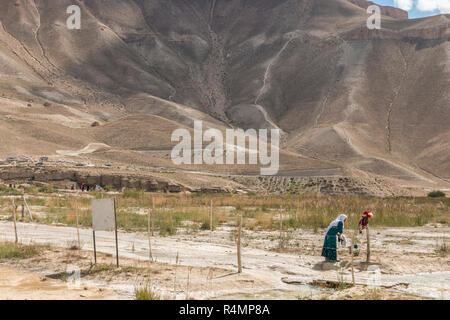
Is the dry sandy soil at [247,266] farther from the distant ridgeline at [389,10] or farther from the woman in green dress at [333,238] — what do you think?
the distant ridgeline at [389,10]

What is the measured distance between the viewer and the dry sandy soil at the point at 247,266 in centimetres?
966

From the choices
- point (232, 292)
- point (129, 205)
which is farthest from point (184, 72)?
point (232, 292)

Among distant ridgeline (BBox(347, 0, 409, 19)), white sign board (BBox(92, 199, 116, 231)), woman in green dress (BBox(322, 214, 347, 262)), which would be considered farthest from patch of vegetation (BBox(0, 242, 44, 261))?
distant ridgeline (BBox(347, 0, 409, 19))

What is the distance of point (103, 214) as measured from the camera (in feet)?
37.8

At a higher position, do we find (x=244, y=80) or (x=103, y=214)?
(x=244, y=80)

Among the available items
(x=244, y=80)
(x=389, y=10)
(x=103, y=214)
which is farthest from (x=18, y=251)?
(x=389, y=10)

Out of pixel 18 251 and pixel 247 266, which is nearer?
pixel 247 266

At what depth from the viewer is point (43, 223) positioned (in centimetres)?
2045

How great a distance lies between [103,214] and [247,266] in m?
3.53

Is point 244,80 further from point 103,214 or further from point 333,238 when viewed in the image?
point 103,214

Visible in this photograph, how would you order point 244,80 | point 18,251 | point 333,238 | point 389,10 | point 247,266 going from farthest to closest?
1. point 389,10
2. point 244,80
3. point 18,251
4. point 333,238
5. point 247,266

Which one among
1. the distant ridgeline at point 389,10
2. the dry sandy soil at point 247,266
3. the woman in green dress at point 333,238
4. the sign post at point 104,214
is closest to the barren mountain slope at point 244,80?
the dry sandy soil at point 247,266
